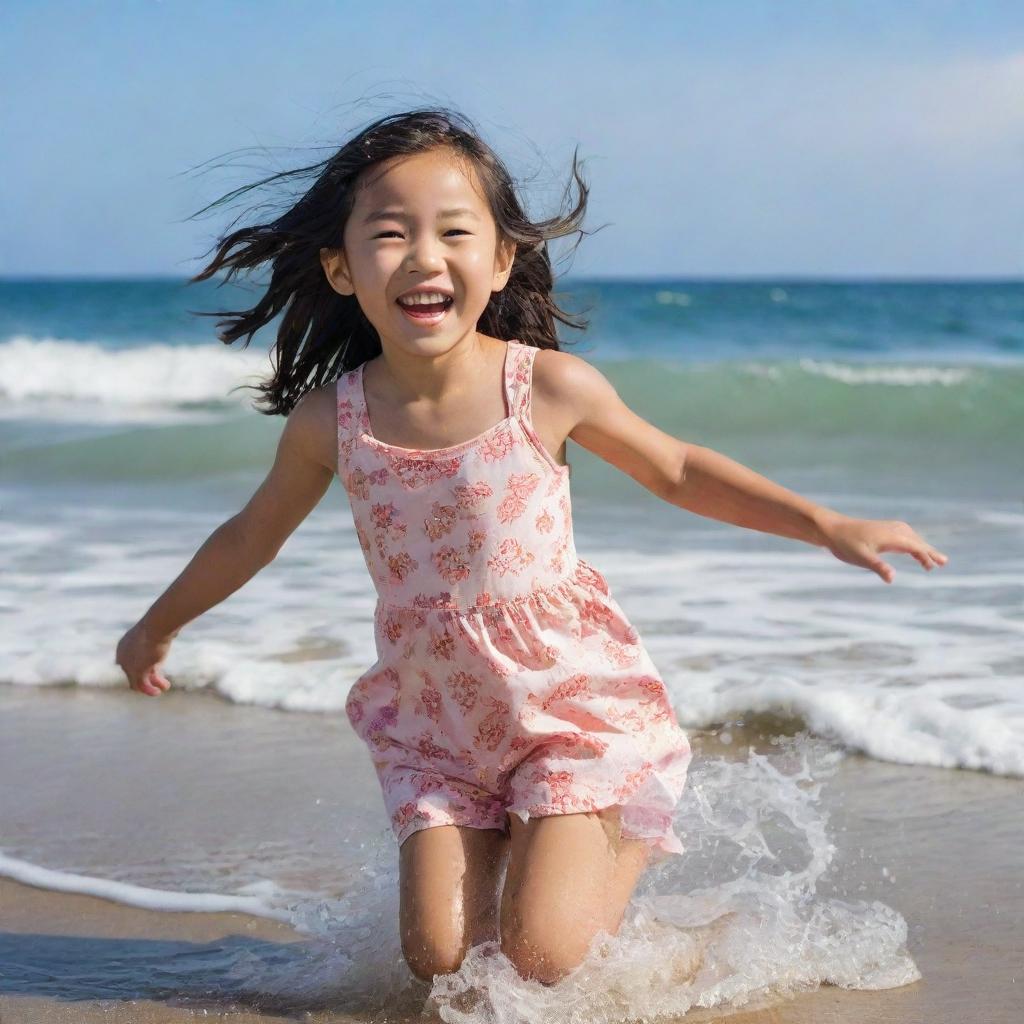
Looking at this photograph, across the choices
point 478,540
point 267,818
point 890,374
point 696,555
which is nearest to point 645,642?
point 696,555

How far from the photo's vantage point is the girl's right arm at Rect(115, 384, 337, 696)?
2812 mm

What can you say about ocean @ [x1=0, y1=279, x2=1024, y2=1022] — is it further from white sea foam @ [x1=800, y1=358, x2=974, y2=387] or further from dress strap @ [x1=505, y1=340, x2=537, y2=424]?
white sea foam @ [x1=800, y1=358, x2=974, y2=387]

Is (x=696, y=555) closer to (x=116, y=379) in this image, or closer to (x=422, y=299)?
(x=422, y=299)

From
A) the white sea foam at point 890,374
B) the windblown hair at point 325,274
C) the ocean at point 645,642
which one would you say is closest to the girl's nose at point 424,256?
the windblown hair at point 325,274

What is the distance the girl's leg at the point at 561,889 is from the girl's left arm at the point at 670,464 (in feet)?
1.90

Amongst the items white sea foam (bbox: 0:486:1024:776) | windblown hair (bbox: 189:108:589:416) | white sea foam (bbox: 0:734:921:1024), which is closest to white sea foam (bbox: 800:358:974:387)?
white sea foam (bbox: 0:486:1024:776)

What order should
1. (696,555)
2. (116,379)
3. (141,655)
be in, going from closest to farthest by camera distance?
(141,655)
(696,555)
(116,379)

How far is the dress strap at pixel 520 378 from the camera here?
271cm

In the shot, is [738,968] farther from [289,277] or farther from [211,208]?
[211,208]

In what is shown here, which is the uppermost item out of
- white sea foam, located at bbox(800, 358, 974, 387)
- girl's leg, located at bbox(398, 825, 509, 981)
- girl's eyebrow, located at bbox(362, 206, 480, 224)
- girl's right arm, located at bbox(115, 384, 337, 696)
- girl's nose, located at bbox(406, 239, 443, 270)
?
girl's eyebrow, located at bbox(362, 206, 480, 224)

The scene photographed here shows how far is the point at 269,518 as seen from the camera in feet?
9.33

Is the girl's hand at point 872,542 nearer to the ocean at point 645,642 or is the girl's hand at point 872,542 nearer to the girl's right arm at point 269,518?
the ocean at point 645,642

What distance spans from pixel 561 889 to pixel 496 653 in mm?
409

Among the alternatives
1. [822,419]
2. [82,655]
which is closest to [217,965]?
[82,655]
